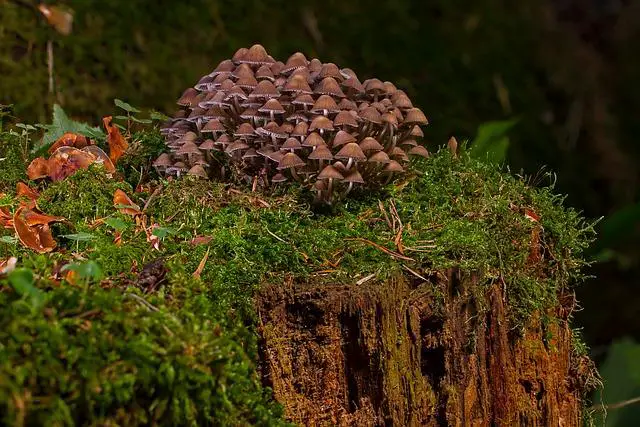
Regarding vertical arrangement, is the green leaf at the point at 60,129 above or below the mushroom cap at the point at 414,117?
above

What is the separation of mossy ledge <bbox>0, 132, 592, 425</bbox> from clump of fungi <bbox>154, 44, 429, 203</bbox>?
0.40 feet

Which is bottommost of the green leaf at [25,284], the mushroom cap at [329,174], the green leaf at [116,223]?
the green leaf at [25,284]

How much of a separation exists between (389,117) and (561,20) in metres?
3.83

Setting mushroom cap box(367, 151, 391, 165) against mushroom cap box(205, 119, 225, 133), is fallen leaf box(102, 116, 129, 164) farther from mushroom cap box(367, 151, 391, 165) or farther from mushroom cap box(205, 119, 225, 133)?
mushroom cap box(367, 151, 391, 165)

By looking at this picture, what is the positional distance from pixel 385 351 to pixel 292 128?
3.14 feet

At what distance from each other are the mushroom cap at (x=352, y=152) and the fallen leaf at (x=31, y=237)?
3.51 feet

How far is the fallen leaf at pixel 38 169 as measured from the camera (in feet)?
11.3

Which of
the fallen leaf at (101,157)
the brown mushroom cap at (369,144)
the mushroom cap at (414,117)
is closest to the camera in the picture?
the brown mushroom cap at (369,144)

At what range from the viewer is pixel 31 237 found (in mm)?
2846

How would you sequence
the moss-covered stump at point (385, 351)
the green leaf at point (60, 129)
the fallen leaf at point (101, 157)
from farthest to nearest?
the green leaf at point (60, 129) → the fallen leaf at point (101, 157) → the moss-covered stump at point (385, 351)

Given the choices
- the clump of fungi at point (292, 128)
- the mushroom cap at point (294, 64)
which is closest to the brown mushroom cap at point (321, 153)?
the clump of fungi at point (292, 128)

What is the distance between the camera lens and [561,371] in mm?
3221

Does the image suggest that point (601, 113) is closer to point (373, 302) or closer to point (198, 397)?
point (373, 302)

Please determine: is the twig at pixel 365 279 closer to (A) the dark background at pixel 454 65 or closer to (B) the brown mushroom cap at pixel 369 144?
(B) the brown mushroom cap at pixel 369 144
